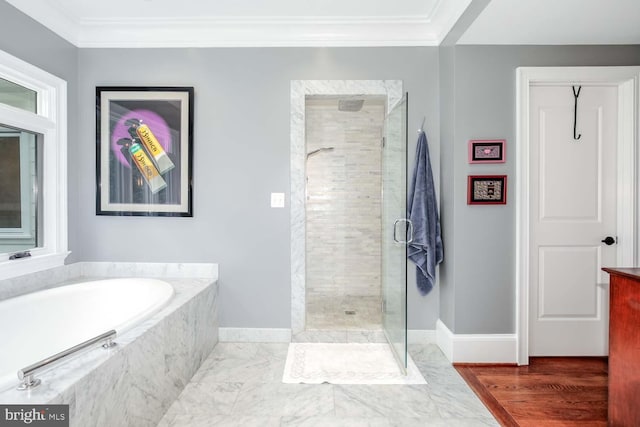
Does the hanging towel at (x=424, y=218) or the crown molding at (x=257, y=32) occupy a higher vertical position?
the crown molding at (x=257, y=32)

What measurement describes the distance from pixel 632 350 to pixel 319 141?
3182mm

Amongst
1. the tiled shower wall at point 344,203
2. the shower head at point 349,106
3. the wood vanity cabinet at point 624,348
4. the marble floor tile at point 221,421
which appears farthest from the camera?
the tiled shower wall at point 344,203

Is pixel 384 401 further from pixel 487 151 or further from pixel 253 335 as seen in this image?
pixel 487 151

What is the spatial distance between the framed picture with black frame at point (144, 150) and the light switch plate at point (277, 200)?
676 millimetres

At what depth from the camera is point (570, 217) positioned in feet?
8.16

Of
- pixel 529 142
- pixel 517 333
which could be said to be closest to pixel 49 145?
pixel 529 142

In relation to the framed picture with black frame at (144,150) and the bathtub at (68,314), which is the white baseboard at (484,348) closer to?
the bathtub at (68,314)

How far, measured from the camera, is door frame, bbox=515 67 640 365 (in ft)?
7.86

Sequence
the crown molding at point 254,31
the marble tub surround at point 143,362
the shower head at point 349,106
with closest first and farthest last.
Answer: the marble tub surround at point 143,362, the crown molding at point 254,31, the shower head at point 349,106

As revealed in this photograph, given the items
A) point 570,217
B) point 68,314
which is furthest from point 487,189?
point 68,314

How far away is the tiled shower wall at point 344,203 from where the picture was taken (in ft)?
12.8

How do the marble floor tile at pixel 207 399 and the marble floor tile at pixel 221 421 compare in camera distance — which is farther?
the marble floor tile at pixel 207 399

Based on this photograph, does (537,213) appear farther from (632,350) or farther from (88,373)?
(88,373)

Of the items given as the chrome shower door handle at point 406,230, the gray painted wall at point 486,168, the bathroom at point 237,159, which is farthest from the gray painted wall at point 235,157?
the chrome shower door handle at point 406,230
